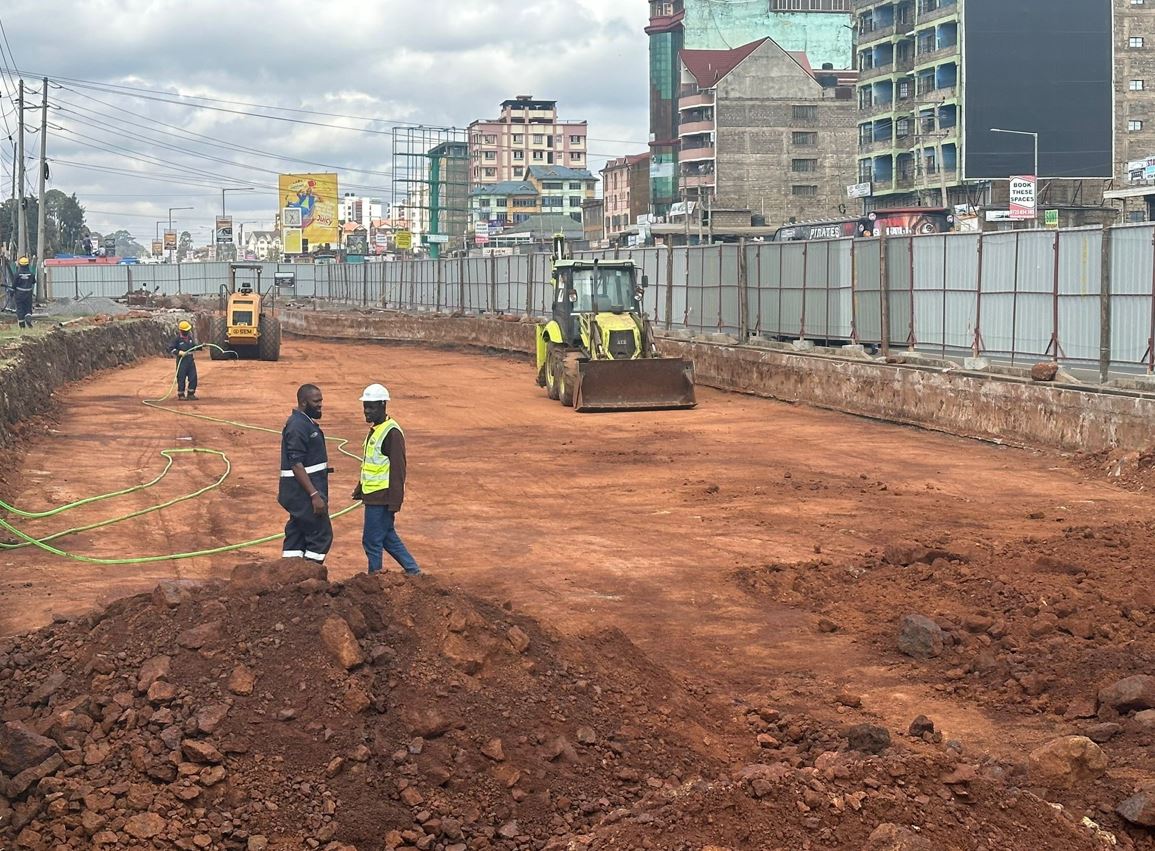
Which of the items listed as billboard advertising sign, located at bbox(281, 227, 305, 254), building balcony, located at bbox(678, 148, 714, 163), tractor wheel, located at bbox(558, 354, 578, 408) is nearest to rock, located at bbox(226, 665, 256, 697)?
tractor wheel, located at bbox(558, 354, 578, 408)

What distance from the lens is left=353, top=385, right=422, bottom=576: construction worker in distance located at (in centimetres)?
A: 978

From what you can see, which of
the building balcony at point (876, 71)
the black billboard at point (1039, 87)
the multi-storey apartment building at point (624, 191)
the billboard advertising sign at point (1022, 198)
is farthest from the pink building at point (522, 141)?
the billboard advertising sign at point (1022, 198)

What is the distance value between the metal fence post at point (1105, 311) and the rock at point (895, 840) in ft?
48.2

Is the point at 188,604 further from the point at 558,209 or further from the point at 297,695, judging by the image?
the point at 558,209

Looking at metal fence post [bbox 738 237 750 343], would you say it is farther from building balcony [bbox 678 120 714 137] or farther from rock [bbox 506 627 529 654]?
building balcony [bbox 678 120 714 137]

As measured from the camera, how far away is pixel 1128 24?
83.1m

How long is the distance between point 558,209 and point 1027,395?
463ft

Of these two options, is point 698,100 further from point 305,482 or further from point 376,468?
point 305,482

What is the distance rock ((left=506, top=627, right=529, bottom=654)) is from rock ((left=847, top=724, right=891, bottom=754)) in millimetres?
1950

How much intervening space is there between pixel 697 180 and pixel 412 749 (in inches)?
3911

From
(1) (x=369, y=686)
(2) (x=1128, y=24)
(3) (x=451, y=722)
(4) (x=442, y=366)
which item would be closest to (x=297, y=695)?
(1) (x=369, y=686)

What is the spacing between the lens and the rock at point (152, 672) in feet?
22.0

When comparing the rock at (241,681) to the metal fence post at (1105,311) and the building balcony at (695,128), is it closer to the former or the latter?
the metal fence post at (1105,311)

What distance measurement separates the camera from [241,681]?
6.73 m
